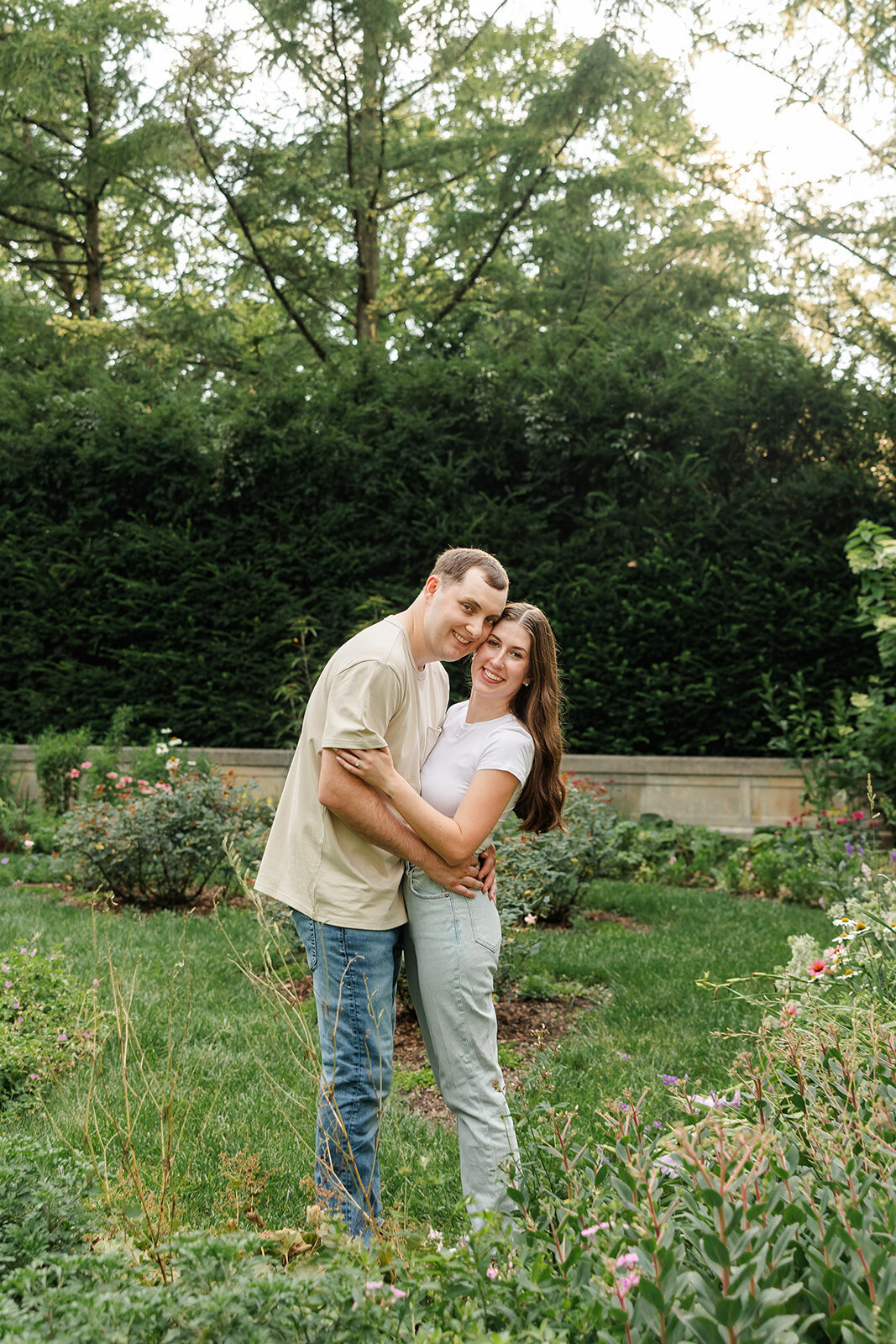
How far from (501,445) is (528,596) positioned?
1.50 meters

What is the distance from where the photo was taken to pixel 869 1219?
1.48 meters

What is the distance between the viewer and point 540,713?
2.56 metres

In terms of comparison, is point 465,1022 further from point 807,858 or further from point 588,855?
point 807,858

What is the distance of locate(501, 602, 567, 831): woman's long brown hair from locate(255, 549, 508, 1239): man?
18cm

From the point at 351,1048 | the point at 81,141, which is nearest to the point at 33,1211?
the point at 351,1048

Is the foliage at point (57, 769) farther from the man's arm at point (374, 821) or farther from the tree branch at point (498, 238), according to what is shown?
the man's arm at point (374, 821)

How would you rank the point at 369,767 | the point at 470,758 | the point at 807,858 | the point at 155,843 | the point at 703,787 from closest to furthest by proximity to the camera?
the point at 369,767
the point at 470,758
the point at 155,843
the point at 807,858
the point at 703,787

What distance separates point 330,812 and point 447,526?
6.91 m

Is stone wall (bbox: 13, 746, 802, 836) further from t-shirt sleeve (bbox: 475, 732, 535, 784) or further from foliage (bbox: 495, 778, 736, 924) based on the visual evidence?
t-shirt sleeve (bbox: 475, 732, 535, 784)

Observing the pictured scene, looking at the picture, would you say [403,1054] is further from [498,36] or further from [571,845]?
[498,36]

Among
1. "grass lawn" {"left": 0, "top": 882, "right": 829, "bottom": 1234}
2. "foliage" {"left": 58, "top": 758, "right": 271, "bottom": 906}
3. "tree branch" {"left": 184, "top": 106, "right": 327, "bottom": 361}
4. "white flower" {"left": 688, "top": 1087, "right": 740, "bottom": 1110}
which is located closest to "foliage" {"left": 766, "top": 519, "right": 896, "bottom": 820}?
"grass lawn" {"left": 0, "top": 882, "right": 829, "bottom": 1234}

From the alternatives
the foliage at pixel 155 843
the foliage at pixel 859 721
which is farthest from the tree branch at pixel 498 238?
the foliage at pixel 155 843

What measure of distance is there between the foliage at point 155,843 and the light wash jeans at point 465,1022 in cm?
393

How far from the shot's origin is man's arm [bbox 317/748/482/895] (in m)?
2.23
